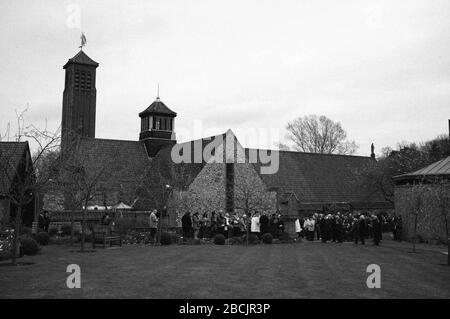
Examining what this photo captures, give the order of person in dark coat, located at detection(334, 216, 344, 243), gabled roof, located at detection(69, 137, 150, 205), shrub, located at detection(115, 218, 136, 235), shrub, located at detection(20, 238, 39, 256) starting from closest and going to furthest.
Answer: shrub, located at detection(20, 238, 39, 256)
shrub, located at detection(115, 218, 136, 235)
person in dark coat, located at detection(334, 216, 344, 243)
gabled roof, located at detection(69, 137, 150, 205)

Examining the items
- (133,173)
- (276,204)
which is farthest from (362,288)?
(133,173)

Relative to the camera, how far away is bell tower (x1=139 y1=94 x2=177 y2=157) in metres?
52.2

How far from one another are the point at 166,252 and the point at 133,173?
A: 29.3 m

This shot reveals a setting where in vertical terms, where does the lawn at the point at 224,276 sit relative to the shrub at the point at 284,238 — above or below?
below

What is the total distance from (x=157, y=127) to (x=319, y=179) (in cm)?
1811

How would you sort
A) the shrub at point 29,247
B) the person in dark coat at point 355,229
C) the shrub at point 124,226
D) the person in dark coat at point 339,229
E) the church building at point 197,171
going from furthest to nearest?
the church building at point 197,171 < the person in dark coat at point 339,229 < the shrub at point 124,226 < the person in dark coat at point 355,229 < the shrub at point 29,247

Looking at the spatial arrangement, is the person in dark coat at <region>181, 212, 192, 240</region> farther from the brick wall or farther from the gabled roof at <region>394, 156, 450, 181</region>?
the gabled roof at <region>394, 156, 450, 181</region>

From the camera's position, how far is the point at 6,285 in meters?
11.1

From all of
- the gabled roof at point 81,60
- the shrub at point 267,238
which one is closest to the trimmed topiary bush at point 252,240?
the shrub at point 267,238

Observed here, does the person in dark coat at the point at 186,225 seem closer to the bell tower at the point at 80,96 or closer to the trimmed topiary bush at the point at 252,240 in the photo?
the trimmed topiary bush at the point at 252,240

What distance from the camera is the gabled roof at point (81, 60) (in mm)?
53875

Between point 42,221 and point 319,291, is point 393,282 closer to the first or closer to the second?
point 319,291

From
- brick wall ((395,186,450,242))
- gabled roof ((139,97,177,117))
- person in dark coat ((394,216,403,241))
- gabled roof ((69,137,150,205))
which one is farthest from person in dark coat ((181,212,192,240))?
gabled roof ((139,97,177,117))

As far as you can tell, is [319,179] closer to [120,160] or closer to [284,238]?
[120,160]
